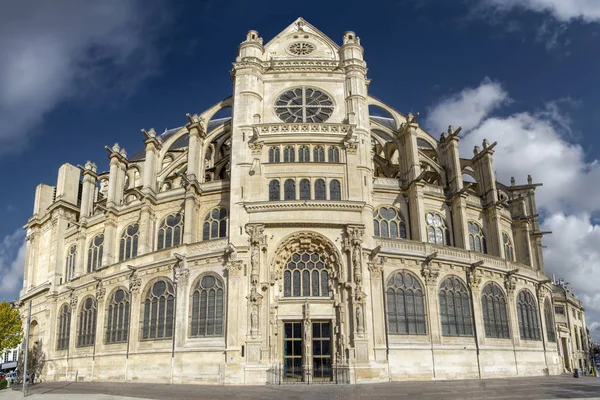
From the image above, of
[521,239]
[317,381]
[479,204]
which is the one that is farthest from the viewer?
[521,239]

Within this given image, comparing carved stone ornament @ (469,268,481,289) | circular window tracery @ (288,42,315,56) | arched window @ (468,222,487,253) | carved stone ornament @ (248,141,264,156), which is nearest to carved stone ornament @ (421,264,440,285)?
carved stone ornament @ (469,268,481,289)

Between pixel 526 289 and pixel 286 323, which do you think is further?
pixel 526 289

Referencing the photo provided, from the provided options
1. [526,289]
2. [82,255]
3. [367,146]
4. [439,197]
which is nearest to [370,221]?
[367,146]

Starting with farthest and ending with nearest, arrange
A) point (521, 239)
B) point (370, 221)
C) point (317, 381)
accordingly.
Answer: point (521, 239), point (370, 221), point (317, 381)

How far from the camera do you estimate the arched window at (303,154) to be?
37406mm

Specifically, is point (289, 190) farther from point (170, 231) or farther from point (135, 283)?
point (135, 283)

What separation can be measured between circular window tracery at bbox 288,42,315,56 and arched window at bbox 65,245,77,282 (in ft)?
87.6

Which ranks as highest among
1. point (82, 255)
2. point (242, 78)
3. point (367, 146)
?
point (242, 78)

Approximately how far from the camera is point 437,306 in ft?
118

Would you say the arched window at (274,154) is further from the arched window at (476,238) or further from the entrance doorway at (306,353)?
the arched window at (476,238)

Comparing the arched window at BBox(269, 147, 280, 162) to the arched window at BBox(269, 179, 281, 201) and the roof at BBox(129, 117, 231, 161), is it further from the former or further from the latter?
the roof at BBox(129, 117, 231, 161)

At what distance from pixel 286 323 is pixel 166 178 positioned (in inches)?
756

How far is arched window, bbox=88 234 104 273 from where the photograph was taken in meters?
43.7

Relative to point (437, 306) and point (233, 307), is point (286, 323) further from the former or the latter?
point (437, 306)
